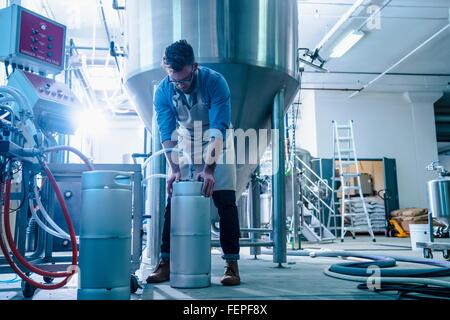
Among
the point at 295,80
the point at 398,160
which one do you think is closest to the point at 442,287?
the point at 295,80

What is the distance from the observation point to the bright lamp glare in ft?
6.18

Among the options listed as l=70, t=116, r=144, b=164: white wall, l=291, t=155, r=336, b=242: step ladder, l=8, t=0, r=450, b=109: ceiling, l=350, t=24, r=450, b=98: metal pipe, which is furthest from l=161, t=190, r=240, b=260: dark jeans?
l=70, t=116, r=144, b=164: white wall

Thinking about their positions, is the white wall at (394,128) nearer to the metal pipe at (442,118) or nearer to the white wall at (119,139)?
the metal pipe at (442,118)

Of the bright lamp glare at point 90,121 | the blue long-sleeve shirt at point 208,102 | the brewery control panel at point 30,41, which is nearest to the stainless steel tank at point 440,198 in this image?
the blue long-sleeve shirt at point 208,102

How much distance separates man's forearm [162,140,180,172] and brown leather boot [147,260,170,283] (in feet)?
1.22

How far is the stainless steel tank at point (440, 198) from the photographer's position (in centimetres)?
272

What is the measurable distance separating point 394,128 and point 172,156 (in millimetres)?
7526

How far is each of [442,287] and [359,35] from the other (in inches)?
203

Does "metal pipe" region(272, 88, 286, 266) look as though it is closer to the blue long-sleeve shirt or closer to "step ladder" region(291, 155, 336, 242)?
the blue long-sleeve shirt

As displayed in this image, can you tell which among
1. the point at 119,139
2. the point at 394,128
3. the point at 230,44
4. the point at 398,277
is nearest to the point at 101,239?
the point at 398,277

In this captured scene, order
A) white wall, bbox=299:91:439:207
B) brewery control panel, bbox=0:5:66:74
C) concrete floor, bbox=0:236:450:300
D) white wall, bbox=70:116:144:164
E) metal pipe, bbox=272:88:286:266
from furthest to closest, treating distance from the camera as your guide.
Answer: white wall, bbox=70:116:144:164
white wall, bbox=299:91:439:207
metal pipe, bbox=272:88:286:266
brewery control panel, bbox=0:5:66:74
concrete floor, bbox=0:236:450:300
